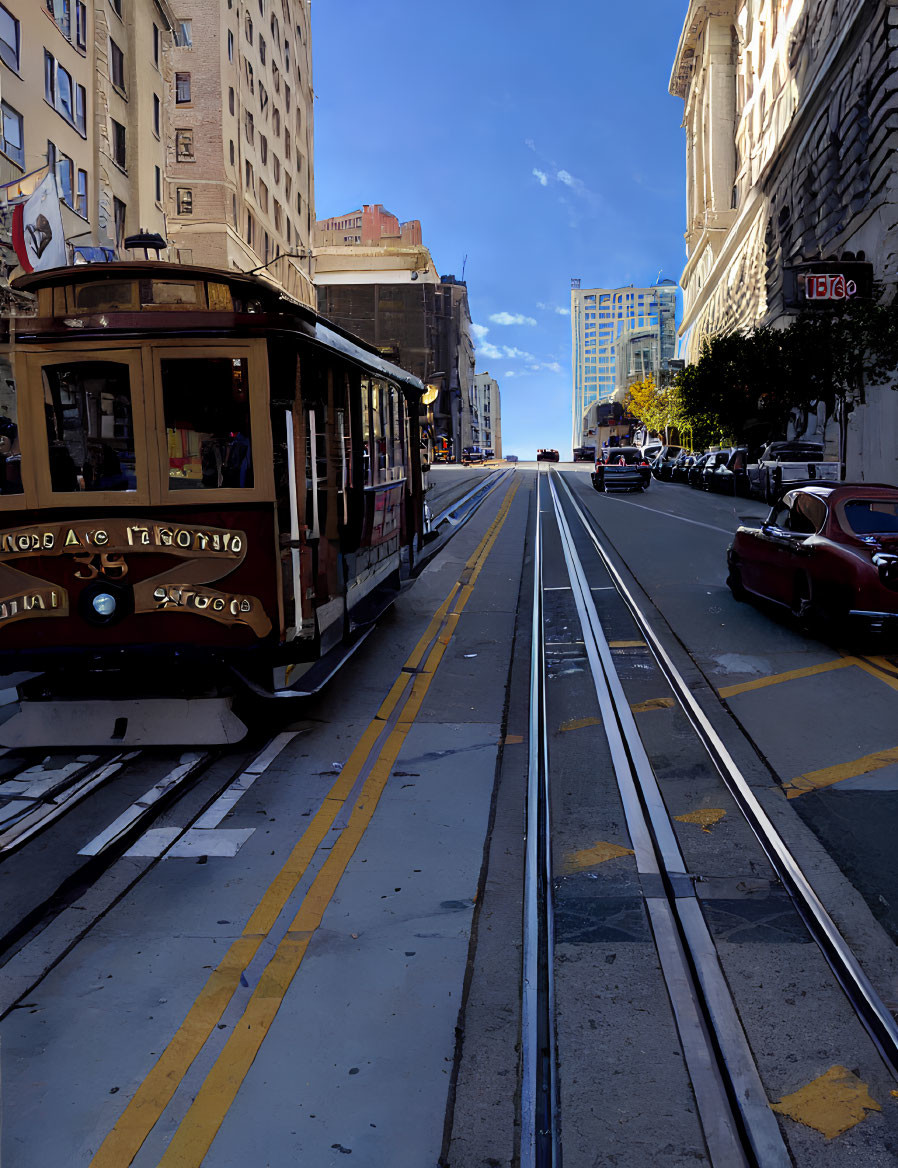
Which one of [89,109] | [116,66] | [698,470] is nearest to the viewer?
[89,109]

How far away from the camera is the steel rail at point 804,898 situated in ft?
11.8

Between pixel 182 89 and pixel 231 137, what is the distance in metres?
2.98

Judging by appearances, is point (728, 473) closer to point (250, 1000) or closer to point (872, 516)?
point (872, 516)

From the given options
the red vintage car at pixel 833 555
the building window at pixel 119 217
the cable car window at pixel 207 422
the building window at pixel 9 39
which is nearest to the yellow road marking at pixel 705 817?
the cable car window at pixel 207 422

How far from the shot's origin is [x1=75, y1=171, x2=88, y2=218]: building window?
29.6 metres

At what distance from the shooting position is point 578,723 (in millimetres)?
7617

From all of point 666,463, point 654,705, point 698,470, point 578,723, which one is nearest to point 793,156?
point 666,463

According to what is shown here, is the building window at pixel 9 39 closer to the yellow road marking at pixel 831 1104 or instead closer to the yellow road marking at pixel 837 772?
the yellow road marking at pixel 837 772

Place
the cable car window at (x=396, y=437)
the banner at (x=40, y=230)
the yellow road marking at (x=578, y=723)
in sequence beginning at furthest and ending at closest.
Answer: the banner at (x=40, y=230) < the cable car window at (x=396, y=437) < the yellow road marking at (x=578, y=723)

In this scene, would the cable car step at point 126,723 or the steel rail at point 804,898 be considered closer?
the steel rail at point 804,898

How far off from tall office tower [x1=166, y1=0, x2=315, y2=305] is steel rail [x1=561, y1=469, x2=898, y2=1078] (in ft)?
122

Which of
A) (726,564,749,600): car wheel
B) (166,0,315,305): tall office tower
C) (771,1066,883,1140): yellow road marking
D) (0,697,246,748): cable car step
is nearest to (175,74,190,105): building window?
(166,0,315,305): tall office tower

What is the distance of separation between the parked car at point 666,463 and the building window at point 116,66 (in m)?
27.4

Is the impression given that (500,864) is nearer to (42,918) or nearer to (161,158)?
(42,918)
